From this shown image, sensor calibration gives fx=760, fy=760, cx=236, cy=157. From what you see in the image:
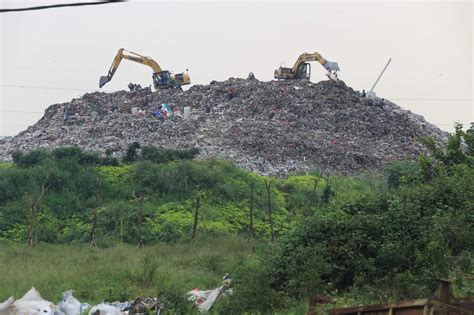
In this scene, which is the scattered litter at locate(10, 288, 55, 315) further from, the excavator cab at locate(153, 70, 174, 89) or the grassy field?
the excavator cab at locate(153, 70, 174, 89)

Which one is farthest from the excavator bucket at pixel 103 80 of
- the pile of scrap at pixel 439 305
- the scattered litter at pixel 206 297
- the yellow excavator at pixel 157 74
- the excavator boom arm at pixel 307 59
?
the pile of scrap at pixel 439 305

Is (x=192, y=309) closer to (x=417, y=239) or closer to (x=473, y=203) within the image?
(x=417, y=239)

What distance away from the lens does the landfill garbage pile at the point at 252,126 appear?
31531 mm

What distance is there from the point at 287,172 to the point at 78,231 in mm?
10126

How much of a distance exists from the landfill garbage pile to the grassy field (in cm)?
1150

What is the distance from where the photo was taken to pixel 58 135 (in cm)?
3472

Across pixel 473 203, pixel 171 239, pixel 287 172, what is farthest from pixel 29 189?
pixel 473 203

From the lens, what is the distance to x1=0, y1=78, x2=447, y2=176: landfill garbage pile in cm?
3153

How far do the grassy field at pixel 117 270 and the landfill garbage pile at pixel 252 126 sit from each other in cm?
1150

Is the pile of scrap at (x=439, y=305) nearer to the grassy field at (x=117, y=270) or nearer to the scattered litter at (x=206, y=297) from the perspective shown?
the grassy field at (x=117, y=270)

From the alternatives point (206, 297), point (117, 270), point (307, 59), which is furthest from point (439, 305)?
point (307, 59)

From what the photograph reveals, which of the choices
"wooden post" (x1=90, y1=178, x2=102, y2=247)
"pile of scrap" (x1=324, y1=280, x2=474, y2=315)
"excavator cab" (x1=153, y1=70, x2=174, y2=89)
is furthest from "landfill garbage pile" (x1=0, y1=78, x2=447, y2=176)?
"pile of scrap" (x1=324, y1=280, x2=474, y2=315)

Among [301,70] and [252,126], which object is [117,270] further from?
[301,70]

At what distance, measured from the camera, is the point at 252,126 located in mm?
33562
